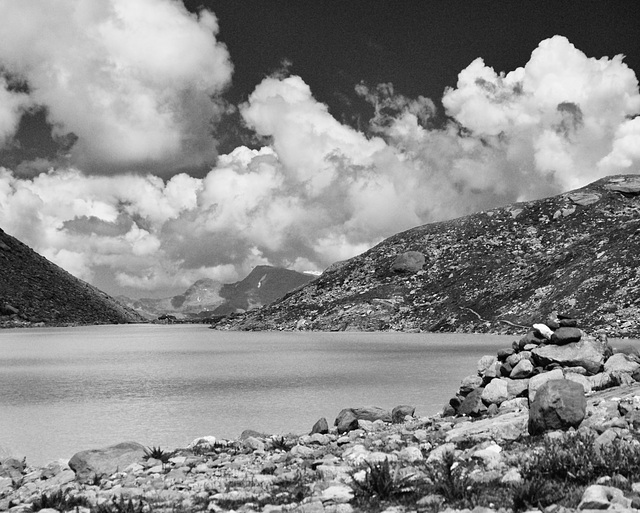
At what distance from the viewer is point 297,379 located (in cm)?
4153

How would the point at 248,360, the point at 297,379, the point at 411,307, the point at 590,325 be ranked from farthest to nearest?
the point at 411,307 → the point at 590,325 → the point at 248,360 → the point at 297,379

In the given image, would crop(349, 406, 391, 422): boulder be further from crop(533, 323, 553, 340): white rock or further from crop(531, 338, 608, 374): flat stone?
crop(533, 323, 553, 340): white rock

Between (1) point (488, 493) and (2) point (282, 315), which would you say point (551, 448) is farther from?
(2) point (282, 315)

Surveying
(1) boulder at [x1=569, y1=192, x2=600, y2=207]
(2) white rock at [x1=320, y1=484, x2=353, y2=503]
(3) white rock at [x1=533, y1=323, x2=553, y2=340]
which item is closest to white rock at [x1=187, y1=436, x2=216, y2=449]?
(2) white rock at [x1=320, y1=484, x2=353, y2=503]

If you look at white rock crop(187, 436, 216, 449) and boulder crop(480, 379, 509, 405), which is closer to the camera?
white rock crop(187, 436, 216, 449)

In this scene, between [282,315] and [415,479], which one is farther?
[282,315]

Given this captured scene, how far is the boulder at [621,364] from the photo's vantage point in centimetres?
2547

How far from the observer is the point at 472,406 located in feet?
79.3

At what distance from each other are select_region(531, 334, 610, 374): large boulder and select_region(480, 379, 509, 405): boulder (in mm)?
3842

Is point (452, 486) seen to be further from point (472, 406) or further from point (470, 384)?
point (470, 384)

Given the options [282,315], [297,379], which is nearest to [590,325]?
[297,379]

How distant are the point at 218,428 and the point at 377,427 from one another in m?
6.93

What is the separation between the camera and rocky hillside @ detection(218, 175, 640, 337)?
105 m

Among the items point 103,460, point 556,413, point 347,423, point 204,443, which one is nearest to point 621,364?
point 347,423
